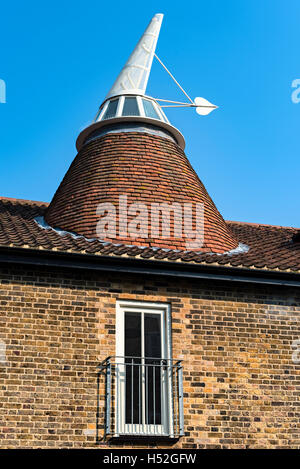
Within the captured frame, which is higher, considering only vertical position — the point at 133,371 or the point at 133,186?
the point at 133,186

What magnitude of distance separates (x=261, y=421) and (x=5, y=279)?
4404 mm

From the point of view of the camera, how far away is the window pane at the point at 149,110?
14.2 meters

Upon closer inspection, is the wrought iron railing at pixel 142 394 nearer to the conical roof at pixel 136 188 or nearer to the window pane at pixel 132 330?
the window pane at pixel 132 330

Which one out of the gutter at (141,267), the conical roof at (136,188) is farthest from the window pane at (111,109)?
the gutter at (141,267)

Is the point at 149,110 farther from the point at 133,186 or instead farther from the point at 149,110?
the point at 133,186

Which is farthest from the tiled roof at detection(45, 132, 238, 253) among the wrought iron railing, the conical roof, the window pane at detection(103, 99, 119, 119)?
the wrought iron railing

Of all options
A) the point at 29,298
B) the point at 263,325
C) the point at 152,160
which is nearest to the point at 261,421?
the point at 263,325

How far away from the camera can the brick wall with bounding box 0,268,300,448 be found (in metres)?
8.90

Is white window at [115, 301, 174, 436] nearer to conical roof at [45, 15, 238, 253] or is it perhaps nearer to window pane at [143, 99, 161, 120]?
conical roof at [45, 15, 238, 253]

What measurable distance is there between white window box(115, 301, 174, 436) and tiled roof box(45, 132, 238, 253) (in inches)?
60.6

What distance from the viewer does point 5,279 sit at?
9.49 meters

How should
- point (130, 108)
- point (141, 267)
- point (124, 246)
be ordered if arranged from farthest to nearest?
1. point (130, 108)
2. point (124, 246)
3. point (141, 267)

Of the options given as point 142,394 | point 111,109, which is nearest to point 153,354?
point 142,394

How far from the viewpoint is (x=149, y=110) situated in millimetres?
14352
